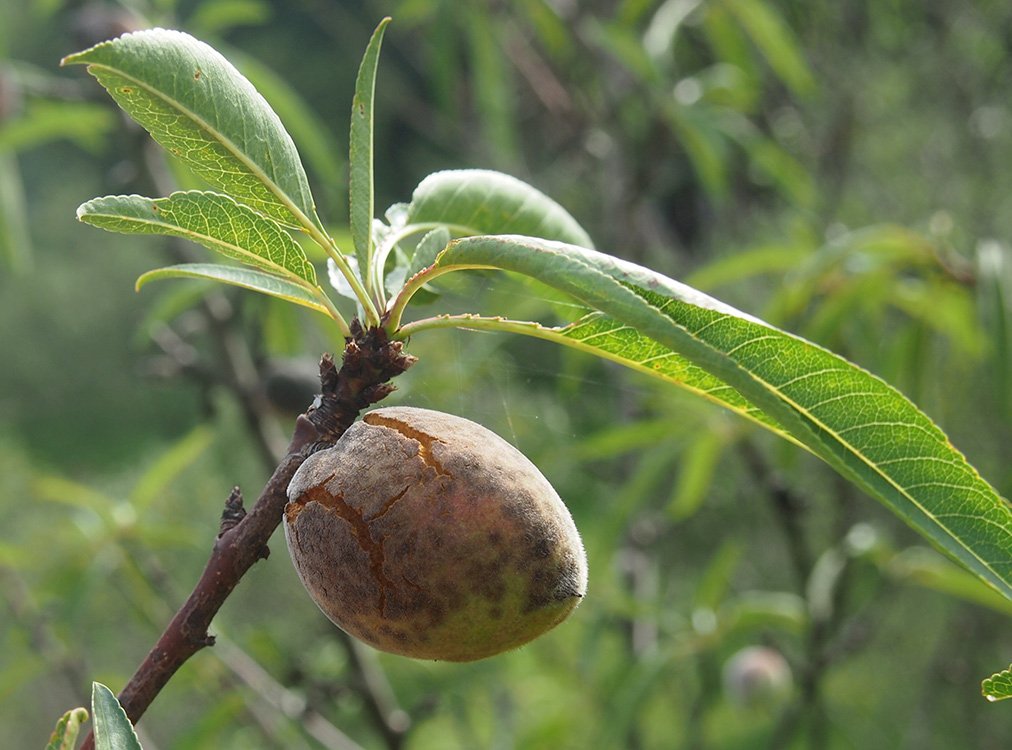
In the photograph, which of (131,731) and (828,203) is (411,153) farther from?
(131,731)

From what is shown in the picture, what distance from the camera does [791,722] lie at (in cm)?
148

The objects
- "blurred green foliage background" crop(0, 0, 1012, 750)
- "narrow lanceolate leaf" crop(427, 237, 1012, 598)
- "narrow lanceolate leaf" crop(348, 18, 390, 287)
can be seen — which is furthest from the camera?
"blurred green foliage background" crop(0, 0, 1012, 750)

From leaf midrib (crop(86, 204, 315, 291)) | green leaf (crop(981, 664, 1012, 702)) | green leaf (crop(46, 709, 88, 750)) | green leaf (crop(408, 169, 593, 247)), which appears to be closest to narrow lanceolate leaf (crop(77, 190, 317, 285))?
leaf midrib (crop(86, 204, 315, 291))

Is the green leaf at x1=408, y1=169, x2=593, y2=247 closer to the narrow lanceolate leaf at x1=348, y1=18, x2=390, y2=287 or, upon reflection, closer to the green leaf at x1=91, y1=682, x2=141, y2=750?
the narrow lanceolate leaf at x1=348, y1=18, x2=390, y2=287

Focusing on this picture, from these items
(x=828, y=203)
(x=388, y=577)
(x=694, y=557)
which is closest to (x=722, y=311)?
(x=388, y=577)

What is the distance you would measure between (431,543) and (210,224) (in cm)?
19

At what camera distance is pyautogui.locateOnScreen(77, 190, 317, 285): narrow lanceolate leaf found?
483mm

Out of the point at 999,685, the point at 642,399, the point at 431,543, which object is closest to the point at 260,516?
the point at 431,543

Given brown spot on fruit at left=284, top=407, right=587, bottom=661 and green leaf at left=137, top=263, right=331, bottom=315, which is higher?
green leaf at left=137, top=263, right=331, bottom=315

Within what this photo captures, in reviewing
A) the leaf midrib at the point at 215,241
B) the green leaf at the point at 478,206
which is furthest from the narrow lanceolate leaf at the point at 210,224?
the green leaf at the point at 478,206

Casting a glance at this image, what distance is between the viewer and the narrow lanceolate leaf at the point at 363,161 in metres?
0.52

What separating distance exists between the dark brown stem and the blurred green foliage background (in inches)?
4.4

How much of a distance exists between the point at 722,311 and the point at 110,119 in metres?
1.44

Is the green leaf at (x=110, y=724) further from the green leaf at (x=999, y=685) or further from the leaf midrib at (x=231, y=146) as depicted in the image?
the green leaf at (x=999, y=685)
